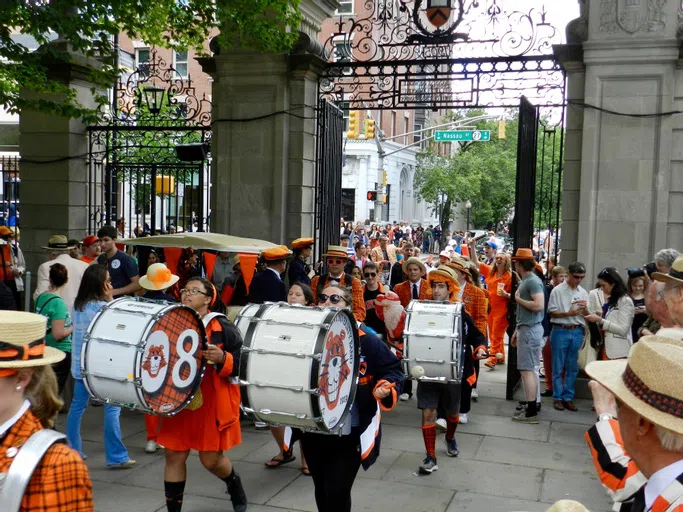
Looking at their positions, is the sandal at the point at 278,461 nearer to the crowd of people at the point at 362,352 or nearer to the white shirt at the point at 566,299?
the crowd of people at the point at 362,352

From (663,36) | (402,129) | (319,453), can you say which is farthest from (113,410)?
(402,129)

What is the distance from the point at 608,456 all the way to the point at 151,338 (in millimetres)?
3247

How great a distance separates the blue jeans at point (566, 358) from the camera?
9.76m

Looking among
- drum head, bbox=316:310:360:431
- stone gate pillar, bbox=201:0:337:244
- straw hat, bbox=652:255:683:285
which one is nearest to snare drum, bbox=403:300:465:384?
drum head, bbox=316:310:360:431

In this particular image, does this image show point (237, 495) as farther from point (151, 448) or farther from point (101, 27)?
point (101, 27)

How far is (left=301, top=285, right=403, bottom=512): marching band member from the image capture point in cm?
501

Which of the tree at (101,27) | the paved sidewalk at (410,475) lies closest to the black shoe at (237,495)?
the paved sidewalk at (410,475)

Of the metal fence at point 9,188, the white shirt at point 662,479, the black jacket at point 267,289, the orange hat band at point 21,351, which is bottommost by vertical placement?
the black jacket at point 267,289

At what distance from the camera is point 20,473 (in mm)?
2480

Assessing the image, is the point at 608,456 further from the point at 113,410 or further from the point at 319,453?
the point at 113,410

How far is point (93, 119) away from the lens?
35.0 feet

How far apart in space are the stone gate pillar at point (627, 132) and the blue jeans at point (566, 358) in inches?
37.0

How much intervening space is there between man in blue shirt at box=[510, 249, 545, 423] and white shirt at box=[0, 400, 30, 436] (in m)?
7.28

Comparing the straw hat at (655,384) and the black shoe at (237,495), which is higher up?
the straw hat at (655,384)
